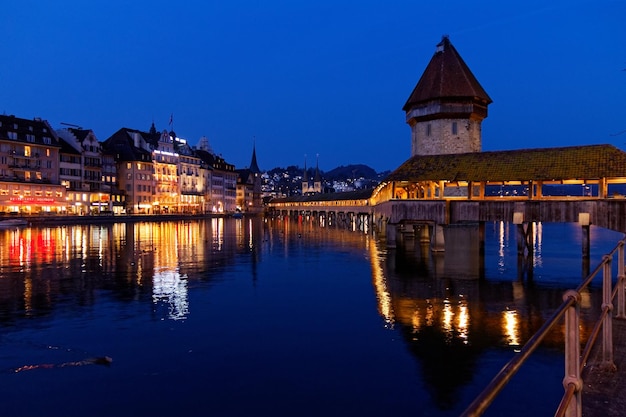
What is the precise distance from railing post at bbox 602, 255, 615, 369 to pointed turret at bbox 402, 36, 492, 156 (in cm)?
4484

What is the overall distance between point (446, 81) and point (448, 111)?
327 cm

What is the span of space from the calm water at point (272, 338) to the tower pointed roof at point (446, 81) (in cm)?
2543

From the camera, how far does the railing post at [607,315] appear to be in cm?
726

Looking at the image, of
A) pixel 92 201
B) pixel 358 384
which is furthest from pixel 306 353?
pixel 92 201

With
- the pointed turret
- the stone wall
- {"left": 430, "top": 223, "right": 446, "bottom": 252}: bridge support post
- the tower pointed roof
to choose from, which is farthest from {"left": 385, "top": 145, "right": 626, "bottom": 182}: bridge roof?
the tower pointed roof

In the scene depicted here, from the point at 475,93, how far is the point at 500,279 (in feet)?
98.6

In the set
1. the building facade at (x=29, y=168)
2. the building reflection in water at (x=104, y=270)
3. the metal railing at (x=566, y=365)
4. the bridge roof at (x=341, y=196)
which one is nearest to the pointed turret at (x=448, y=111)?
the building reflection in water at (x=104, y=270)

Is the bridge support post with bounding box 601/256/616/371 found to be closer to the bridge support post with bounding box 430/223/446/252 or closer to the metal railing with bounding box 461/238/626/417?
the metal railing with bounding box 461/238/626/417

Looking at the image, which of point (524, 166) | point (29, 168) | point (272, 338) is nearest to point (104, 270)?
point (272, 338)

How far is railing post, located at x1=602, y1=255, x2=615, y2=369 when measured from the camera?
7258 millimetres

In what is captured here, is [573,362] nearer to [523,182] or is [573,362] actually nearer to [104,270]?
[104,270]

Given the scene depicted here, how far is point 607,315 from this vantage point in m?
7.29

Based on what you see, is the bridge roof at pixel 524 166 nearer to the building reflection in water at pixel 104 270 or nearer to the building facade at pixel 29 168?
the building reflection in water at pixel 104 270

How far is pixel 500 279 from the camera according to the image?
2661 centimetres
